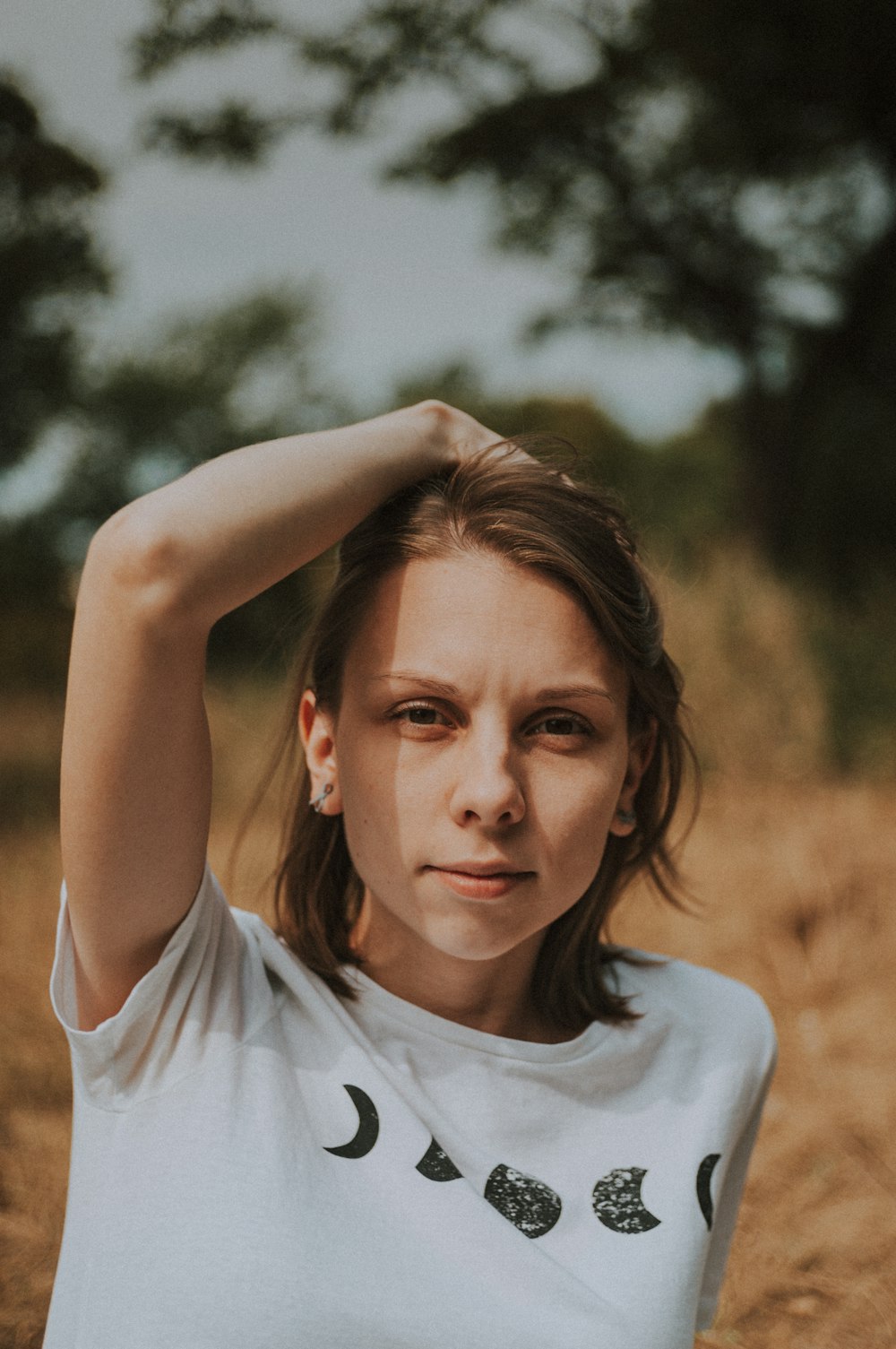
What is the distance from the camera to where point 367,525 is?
4.95ft

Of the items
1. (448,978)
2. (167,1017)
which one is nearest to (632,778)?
(448,978)

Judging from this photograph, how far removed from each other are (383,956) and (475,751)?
14.6 inches

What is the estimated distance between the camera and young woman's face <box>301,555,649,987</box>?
4.22 feet

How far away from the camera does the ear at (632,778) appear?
158cm

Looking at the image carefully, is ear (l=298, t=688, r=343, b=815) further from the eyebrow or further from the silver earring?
the eyebrow

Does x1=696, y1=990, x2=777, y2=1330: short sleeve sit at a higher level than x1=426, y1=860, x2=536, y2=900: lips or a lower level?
lower

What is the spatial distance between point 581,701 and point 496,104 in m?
6.14

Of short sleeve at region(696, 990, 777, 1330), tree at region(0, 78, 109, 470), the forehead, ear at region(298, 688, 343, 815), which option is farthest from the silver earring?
tree at region(0, 78, 109, 470)

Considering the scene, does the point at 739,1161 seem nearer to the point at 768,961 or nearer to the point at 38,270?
the point at 768,961

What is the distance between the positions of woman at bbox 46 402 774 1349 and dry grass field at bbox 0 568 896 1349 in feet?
2.39

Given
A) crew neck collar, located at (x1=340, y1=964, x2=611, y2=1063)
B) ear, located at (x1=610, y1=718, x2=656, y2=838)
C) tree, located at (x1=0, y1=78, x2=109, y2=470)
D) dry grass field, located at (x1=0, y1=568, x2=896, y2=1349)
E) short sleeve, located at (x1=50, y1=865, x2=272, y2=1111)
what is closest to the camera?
short sleeve, located at (x1=50, y1=865, x2=272, y2=1111)

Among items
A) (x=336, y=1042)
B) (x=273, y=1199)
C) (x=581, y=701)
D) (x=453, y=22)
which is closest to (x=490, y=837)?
(x=581, y=701)

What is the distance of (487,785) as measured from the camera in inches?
48.8

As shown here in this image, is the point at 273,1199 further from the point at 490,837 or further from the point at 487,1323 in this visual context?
the point at 490,837
